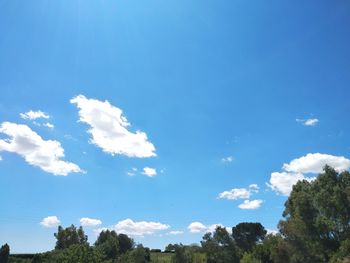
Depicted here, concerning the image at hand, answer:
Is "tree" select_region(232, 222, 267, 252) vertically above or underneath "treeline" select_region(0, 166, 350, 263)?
above

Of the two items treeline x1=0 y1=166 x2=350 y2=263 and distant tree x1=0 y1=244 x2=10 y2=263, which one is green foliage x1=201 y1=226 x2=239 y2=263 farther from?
distant tree x1=0 y1=244 x2=10 y2=263

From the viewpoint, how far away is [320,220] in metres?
51.1

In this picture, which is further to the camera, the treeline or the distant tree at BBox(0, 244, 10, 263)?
the distant tree at BBox(0, 244, 10, 263)

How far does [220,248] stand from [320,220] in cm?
4290

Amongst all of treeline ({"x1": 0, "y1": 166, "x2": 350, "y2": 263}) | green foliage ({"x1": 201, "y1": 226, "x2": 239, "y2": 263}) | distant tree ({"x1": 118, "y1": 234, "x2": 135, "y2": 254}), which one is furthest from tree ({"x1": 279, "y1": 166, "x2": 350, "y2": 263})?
distant tree ({"x1": 118, "y1": 234, "x2": 135, "y2": 254})

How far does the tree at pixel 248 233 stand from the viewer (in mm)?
126750

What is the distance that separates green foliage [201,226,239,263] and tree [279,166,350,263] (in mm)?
32839

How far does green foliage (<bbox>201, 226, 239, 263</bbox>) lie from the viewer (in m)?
88.9

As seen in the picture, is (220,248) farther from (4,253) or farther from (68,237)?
(4,253)

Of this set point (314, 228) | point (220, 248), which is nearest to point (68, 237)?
point (220, 248)

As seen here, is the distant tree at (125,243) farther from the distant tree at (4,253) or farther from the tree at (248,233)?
the distant tree at (4,253)

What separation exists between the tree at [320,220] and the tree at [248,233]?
70490 mm

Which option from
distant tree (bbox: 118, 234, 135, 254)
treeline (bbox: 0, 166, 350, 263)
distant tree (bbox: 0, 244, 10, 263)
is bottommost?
treeline (bbox: 0, 166, 350, 263)

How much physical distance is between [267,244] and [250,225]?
1396 inches
